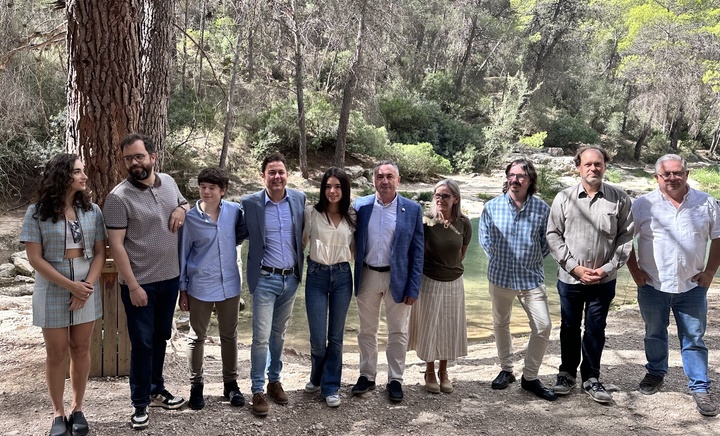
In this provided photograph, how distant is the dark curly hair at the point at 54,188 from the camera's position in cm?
278

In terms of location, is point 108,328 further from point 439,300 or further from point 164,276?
point 439,300

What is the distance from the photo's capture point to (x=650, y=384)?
12.7 feet

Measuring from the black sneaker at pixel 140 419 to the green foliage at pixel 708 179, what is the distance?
22.6 metres

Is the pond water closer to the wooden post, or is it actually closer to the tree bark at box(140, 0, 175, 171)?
the wooden post

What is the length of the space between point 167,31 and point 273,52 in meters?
18.1

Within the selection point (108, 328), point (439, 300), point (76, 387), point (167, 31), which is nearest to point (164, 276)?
point (76, 387)

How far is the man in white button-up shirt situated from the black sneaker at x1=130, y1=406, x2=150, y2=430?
335 centimetres

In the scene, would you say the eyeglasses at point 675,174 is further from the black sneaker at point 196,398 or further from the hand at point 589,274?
the black sneaker at point 196,398

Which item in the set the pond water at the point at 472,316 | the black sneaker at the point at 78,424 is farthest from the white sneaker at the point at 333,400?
the pond water at the point at 472,316

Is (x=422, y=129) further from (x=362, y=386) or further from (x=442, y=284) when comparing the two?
(x=362, y=386)

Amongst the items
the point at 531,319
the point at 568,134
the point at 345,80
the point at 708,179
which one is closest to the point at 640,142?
the point at 568,134

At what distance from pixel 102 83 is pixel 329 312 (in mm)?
2367

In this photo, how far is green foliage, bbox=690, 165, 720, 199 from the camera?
21337mm

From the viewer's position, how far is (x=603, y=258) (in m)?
3.55
